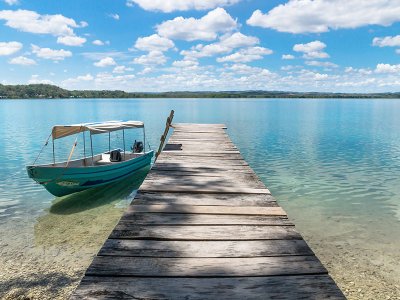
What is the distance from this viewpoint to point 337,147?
1372 inches

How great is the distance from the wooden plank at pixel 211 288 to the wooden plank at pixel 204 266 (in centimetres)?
10

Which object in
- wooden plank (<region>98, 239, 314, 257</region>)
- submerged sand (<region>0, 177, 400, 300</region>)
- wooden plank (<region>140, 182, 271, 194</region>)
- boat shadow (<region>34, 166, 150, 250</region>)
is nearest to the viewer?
wooden plank (<region>98, 239, 314, 257</region>)

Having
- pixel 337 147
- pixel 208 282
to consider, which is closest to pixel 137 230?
pixel 208 282

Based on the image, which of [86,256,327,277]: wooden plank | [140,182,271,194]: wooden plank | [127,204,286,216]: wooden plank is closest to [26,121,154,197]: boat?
[140,182,271,194]: wooden plank

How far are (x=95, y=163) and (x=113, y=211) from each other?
6.17m

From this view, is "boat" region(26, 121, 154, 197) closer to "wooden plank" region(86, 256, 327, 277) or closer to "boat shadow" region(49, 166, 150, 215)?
"boat shadow" region(49, 166, 150, 215)

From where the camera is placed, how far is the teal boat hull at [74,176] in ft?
49.8

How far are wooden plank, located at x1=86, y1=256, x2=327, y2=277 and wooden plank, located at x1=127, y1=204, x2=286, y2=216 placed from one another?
5.40 feet

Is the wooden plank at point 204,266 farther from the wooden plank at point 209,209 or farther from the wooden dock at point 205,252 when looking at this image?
the wooden plank at point 209,209

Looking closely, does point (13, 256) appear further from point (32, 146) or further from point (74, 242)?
point (32, 146)

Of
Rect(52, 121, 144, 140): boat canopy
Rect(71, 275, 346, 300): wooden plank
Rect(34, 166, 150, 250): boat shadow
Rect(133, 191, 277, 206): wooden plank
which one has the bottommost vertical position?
Rect(34, 166, 150, 250): boat shadow

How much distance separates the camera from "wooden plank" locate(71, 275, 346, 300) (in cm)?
326

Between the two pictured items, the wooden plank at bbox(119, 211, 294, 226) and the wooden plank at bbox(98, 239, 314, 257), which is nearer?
the wooden plank at bbox(98, 239, 314, 257)

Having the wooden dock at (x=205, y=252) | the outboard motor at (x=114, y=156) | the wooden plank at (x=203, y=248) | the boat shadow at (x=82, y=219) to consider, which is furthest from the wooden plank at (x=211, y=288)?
the outboard motor at (x=114, y=156)
